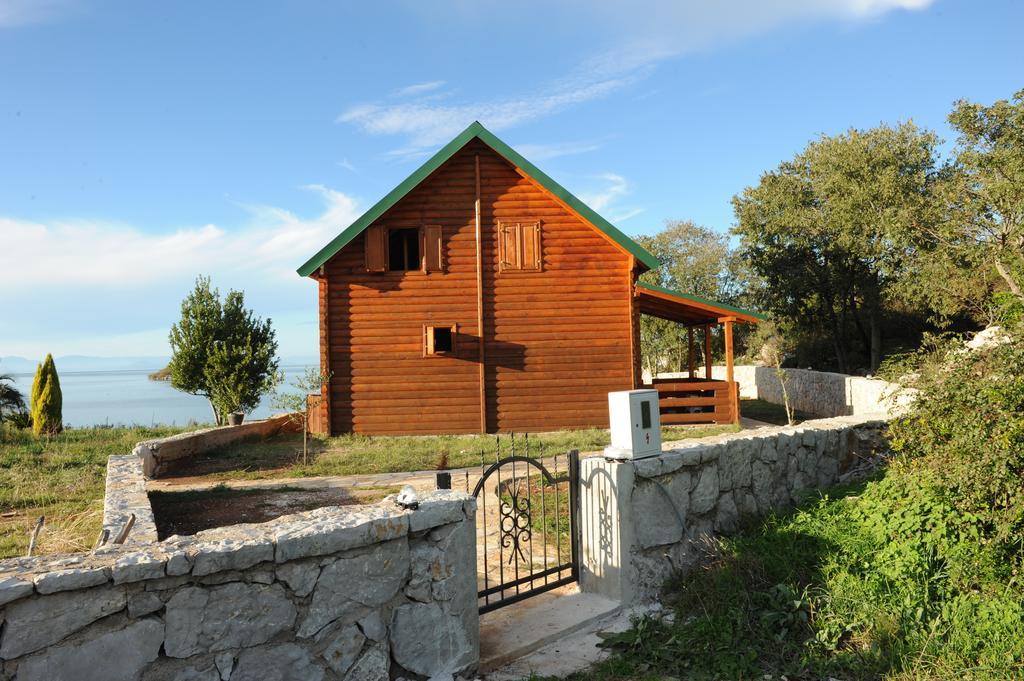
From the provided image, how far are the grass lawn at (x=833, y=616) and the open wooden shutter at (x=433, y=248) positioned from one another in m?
11.9

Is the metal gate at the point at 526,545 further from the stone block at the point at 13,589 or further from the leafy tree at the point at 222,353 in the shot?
the leafy tree at the point at 222,353

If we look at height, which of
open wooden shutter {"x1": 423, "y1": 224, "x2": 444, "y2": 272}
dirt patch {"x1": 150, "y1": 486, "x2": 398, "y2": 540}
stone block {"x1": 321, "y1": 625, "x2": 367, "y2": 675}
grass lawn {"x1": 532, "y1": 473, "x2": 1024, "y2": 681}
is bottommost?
grass lawn {"x1": 532, "y1": 473, "x2": 1024, "y2": 681}

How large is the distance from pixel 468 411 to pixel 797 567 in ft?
38.5

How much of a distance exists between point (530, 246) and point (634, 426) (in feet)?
38.7

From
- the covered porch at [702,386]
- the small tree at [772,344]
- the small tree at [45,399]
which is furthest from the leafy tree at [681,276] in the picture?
the small tree at [45,399]

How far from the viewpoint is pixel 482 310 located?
Result: 58.0ft

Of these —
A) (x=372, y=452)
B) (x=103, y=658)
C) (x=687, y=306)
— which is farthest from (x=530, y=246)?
(x=103, y=658)

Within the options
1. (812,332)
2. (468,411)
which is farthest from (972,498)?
(812,332)

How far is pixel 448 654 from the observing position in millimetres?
4910

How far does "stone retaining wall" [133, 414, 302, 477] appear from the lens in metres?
12.7

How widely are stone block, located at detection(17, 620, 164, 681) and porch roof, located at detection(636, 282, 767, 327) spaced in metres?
15.0

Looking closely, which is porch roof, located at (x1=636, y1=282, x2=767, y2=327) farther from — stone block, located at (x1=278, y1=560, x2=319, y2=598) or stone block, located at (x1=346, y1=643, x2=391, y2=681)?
stone block, located at (x1=278, y1=560, x2=319, y2=598)

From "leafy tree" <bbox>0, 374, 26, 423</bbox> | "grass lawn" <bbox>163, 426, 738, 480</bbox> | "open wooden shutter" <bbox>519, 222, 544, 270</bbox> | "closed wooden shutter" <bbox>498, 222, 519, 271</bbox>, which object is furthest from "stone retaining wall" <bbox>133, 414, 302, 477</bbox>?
"leafy tree" <bbox>0, 374, 26, 423</bbox>

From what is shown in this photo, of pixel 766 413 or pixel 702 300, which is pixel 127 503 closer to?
pixel 702 300
